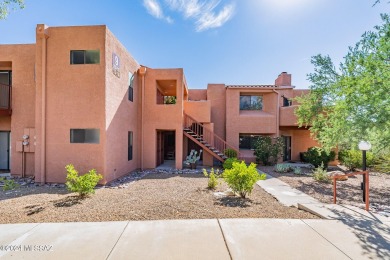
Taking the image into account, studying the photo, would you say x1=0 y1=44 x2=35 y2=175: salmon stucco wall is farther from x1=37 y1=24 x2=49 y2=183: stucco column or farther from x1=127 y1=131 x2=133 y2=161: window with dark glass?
x1=127 y1=131 x2=133 y2=161: window with dark glass

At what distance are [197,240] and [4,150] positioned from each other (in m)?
12.8

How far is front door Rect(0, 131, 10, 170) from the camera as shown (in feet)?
35.3

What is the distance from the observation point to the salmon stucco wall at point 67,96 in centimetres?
860

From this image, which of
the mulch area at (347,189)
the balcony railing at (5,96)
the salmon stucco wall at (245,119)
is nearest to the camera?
the mulch area at (347,189)

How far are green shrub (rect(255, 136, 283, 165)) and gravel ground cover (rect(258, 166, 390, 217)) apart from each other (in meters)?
2.62

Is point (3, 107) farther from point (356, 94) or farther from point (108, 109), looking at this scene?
point (356, 94)

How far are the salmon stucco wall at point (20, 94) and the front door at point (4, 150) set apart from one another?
132 cm

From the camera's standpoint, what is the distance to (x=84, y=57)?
8.73m

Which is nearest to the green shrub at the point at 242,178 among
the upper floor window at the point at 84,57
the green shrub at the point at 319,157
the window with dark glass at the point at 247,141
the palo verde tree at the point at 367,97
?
the palo verde tree at the point at 367,97

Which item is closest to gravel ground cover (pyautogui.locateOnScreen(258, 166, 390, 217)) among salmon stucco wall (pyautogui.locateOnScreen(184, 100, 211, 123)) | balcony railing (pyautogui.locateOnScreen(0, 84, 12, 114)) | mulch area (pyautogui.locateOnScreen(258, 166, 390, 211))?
mulch area (pyautogui.locateOnScreen(258, 166, 390, 211))

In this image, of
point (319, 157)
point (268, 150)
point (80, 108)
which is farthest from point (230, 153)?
point (80, 108)

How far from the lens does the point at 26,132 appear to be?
959cm

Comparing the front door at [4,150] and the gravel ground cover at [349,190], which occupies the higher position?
the front door at [4,150]

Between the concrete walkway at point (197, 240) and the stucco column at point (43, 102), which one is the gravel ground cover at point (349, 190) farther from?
the stucco column at point (43, 102)
